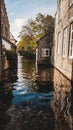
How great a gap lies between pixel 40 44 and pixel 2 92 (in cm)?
2238

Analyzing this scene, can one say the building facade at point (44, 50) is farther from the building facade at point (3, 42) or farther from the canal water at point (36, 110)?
the canal water at point (36, 110)

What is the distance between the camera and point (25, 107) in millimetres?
6695

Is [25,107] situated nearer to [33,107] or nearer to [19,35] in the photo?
[33,107]

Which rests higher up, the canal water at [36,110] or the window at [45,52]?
the window at [45,52]

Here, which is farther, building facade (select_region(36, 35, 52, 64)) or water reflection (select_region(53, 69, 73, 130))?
building facade (select_region(36, 35, 52, 64))

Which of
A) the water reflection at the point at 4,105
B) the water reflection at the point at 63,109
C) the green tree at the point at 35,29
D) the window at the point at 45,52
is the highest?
the green tree at the point at 35,29

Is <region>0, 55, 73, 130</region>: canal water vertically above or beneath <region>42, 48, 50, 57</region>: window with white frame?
beneath

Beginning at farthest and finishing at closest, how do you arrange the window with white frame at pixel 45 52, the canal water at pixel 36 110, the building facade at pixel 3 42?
the window with white frame at pixel 45 52 < the building facade at pixel 3 42 < the canal water at pixel 36 110

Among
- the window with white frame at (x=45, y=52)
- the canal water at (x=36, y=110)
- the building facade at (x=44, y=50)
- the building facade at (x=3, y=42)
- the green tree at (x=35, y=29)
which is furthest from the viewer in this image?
the green tree at (x=35, y=29)

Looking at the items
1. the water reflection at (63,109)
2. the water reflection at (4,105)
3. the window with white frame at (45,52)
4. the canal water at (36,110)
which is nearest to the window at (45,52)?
the window with white frame at (45,52)

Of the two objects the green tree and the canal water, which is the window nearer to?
the green tree

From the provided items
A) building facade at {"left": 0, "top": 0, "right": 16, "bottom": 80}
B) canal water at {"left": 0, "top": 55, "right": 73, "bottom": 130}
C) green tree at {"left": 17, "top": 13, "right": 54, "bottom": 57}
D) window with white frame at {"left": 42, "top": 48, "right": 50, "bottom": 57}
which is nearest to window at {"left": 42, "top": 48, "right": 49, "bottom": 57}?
window with white frame at {"left": 42, "top": 48, "right": 50, "bottom": 57}

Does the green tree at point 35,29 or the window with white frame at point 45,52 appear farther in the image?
the green tree at point 35,29

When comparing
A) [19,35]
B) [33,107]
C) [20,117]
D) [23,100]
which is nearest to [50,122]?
[20,117]
